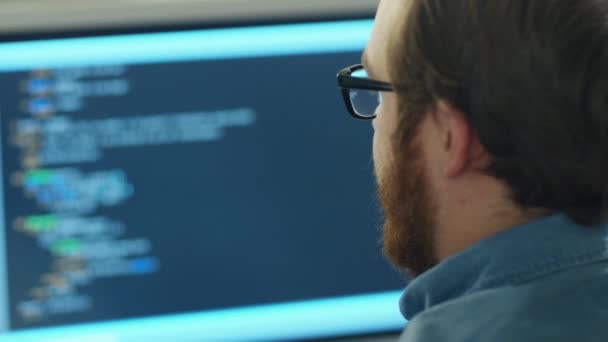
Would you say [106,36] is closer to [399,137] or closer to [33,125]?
[33,125]

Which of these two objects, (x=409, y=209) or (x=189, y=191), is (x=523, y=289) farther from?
(x=189, y=191)

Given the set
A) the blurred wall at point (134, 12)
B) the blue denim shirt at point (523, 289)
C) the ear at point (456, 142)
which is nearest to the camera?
the blue denim shirt at point (523, 289)

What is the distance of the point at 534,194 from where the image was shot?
744 mm

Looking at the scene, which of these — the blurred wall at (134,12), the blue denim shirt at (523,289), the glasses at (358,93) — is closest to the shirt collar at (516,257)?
the blue denim shirt at (523,289)

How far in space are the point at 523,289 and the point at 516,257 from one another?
0.11 ft

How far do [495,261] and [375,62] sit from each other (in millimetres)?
231

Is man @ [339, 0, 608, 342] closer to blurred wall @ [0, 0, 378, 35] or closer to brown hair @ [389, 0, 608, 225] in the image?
brown hair @ [389, 0, 608, 225]

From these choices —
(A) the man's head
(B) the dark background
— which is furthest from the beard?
(B) the dark background

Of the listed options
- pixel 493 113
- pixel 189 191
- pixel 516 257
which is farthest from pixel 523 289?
pixel 189 191

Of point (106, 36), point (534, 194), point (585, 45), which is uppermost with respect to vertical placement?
point (106, 36)

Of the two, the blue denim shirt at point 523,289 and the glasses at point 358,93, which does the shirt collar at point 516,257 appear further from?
the glasses at point 358,93

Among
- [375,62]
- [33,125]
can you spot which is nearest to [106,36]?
[33,125]

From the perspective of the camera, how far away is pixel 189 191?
989 mm

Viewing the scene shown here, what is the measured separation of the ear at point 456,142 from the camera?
0.76 metres
